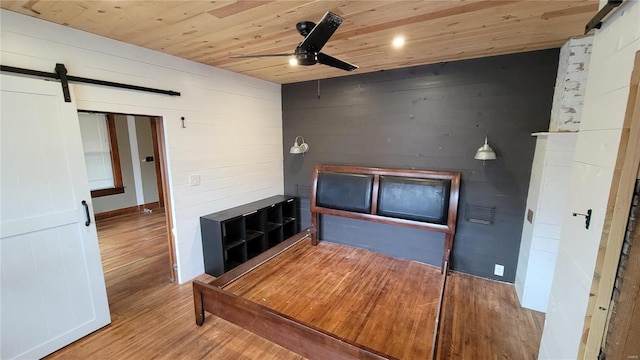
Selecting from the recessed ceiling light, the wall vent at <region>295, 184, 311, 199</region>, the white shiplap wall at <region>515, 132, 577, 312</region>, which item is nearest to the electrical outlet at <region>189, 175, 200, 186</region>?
the wall vent at <region>295, 184, 311, 199</region>

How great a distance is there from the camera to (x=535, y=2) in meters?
1.71

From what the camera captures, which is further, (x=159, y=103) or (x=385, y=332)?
(x=159, y=103)

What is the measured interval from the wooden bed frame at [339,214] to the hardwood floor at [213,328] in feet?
0.70

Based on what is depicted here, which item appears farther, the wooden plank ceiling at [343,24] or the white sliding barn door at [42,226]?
the white sliding barn door at [42,226]

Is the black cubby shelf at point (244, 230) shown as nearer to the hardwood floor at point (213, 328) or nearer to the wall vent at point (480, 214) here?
the hardwood floor at point (213, 328)

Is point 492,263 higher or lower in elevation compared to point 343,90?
lower

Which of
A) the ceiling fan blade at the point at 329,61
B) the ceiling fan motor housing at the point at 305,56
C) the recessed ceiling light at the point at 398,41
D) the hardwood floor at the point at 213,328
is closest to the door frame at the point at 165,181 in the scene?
the hardwood floor at the point at 213,328

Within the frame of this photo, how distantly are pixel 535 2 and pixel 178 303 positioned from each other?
13.2 feet

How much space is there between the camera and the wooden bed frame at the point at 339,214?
1.84m

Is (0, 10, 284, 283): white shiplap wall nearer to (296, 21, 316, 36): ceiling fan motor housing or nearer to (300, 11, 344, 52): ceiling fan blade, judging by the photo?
(296, 21, 316, 36): ceiling fan motor housing

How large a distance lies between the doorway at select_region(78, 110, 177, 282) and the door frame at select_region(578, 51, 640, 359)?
Result: 15.9 feet

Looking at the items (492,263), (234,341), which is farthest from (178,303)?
(492,263)

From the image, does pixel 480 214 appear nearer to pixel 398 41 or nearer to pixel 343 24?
pixel 398 41

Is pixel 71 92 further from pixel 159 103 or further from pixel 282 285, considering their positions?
pixel 282 285
